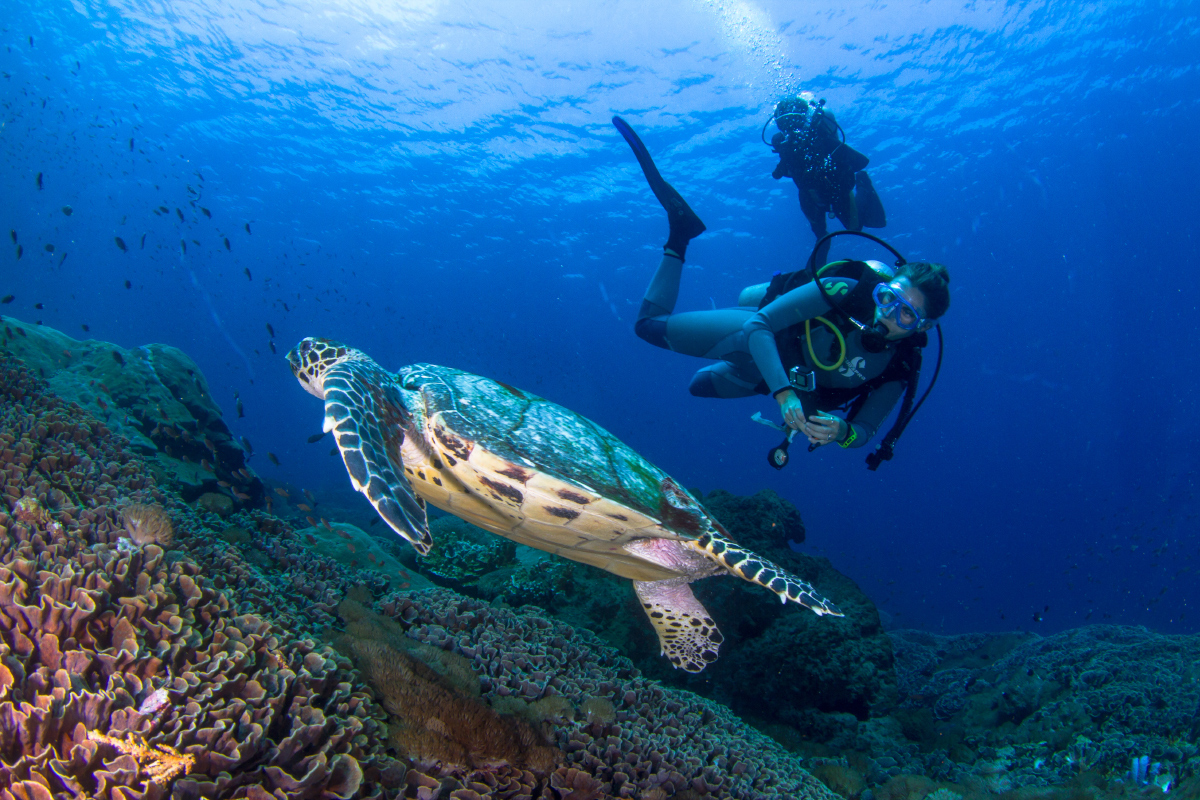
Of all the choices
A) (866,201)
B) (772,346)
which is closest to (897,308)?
(772,346)

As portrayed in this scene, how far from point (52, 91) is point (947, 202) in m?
51.6

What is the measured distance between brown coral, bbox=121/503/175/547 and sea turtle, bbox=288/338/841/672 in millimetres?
902

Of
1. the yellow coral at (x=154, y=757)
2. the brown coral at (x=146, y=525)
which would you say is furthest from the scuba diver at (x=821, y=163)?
the yellow coral at (x=154, y=757)

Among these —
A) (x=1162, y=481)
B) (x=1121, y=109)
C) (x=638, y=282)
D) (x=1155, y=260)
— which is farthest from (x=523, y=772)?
(x=1162, y=481)

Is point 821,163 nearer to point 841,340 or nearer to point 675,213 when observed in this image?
point 675,213

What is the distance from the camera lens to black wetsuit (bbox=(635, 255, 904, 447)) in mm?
4879

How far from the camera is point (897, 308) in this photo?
14.6 ft

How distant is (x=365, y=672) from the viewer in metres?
2.04

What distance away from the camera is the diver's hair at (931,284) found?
171 inches

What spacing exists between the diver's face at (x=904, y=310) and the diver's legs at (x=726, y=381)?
6.62 ft

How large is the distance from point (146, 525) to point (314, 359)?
62.9 inches

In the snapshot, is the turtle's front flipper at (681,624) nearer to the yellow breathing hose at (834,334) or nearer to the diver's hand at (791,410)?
the diver's hand at (791,410)

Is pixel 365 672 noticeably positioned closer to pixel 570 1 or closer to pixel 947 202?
pixel 570 1

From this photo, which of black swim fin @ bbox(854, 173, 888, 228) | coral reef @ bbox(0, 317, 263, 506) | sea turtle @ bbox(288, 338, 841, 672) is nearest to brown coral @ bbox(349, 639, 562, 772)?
sea turtle @ bbox(288, 338, 841, 672)
